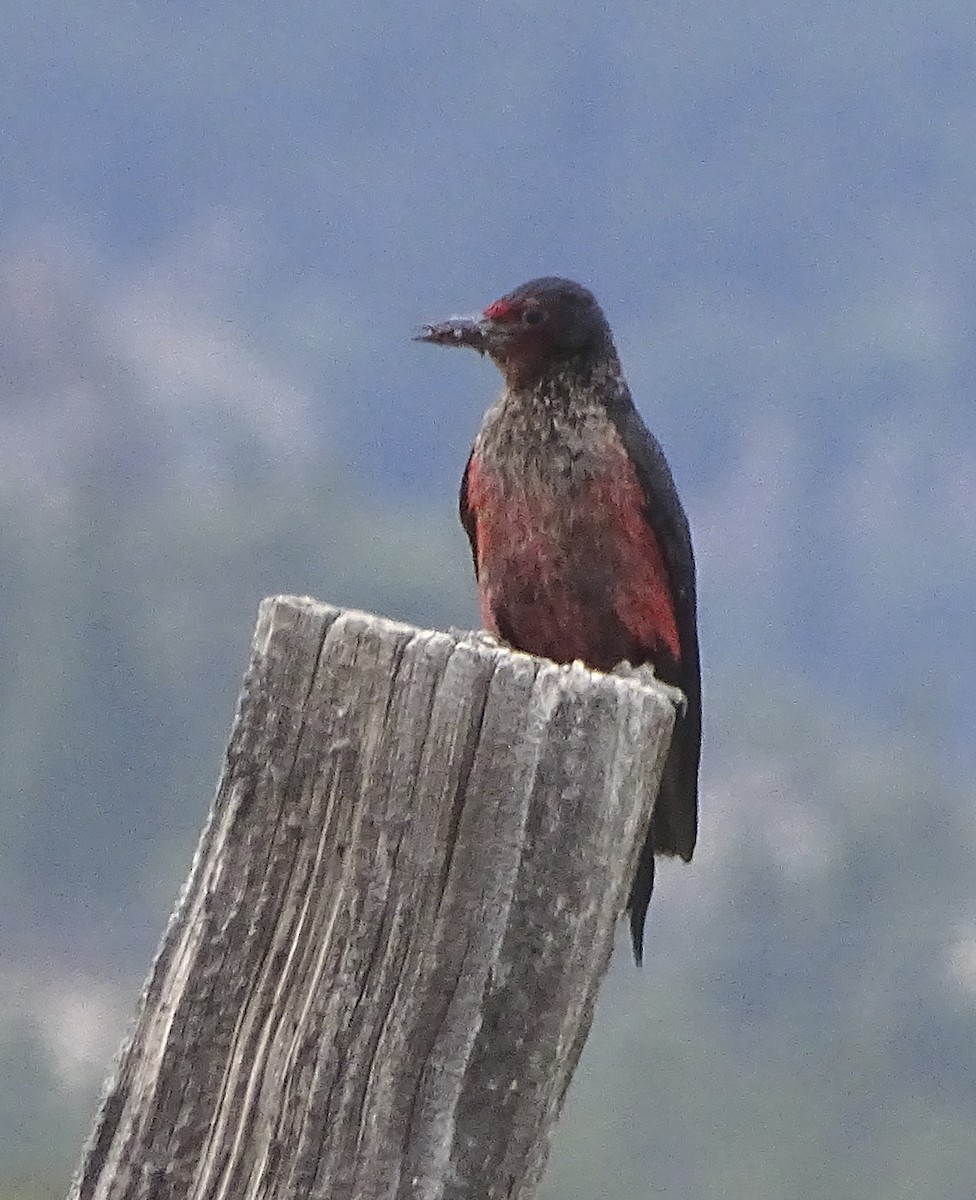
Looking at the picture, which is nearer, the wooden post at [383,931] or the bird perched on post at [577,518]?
the wooden post at [383,931]

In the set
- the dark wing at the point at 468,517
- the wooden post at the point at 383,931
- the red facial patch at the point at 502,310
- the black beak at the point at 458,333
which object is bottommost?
the wooden post at the point at 383,931

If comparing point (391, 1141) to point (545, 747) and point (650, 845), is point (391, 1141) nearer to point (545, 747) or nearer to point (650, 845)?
point (545, 747)

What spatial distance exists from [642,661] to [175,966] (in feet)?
4.06

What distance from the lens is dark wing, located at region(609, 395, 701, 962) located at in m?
2.11

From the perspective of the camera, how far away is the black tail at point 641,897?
197 centimetres

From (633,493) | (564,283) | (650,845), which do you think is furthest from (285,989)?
(564,283)

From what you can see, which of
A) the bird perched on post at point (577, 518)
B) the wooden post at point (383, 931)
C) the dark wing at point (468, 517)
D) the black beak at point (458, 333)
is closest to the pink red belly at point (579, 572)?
the bird perched on post at point (577, 518)

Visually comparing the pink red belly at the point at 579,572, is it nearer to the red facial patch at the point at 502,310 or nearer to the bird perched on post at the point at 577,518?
the bird perched on post at the point at 577,518

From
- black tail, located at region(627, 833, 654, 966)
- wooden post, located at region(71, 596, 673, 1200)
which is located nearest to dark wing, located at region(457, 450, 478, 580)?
black tail, located at region(627, 833, 654, 966)

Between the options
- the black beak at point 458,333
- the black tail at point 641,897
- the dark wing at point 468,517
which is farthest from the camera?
the dark wing at point 468,517

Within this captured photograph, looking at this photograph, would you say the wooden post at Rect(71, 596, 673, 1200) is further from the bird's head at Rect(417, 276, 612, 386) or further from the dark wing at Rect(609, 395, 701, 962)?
the bird's head at Rect(417, 276, 612, 386)

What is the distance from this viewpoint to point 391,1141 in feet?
3.16

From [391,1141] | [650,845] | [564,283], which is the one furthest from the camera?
[564,283]

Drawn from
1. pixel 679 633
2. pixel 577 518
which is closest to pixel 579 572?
pixel 577 518
